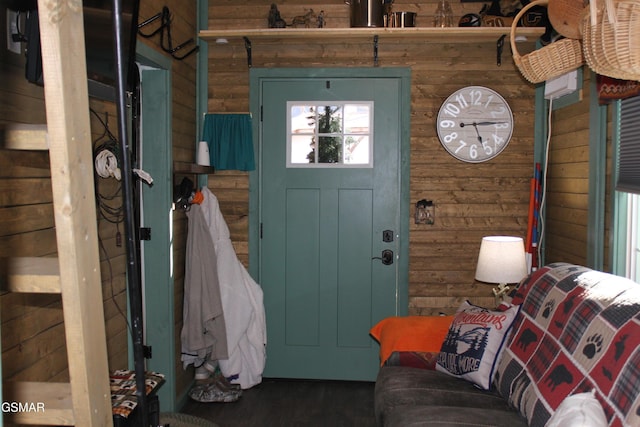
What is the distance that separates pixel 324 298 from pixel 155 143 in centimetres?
159

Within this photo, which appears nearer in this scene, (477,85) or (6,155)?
(6,155)

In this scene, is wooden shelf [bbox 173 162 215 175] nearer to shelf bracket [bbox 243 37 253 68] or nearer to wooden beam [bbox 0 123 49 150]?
shelf bracket [bbox 243 37 253 68]

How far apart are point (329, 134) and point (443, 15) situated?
1.07 m

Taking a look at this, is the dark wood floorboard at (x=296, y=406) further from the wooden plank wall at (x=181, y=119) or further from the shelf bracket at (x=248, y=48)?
the shelf bracket at (x=248, y=48)

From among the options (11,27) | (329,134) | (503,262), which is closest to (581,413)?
(503,262)

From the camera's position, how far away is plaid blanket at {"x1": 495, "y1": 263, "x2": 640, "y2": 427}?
193 cm

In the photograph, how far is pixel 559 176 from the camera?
13.1 feet

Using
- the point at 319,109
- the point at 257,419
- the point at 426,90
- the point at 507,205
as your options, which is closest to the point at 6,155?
the point at 257,419

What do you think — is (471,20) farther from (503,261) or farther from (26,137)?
(26,137)

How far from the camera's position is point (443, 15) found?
412cm

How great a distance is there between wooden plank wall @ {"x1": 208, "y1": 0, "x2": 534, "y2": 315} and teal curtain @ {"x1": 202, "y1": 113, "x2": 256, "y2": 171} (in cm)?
9

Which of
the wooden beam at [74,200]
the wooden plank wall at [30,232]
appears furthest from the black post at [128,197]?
the wooden plank wall at [30,232]

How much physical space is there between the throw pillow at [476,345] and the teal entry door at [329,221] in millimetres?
1318

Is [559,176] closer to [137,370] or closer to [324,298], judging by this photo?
[324,298]
